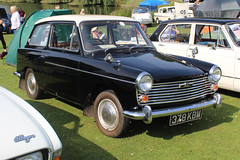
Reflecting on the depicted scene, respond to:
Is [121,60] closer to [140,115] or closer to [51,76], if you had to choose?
[140,115]

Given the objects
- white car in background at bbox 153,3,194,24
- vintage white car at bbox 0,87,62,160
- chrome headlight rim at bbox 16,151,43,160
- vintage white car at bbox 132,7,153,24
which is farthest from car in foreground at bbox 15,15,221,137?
white car in background at bbox 153,3,194,24

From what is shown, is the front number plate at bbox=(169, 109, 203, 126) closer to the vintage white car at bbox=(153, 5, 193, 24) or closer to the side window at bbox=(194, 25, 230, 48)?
the side window at bbox=(194, 25, 230, 48)

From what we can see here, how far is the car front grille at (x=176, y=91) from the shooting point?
4129 millimetres

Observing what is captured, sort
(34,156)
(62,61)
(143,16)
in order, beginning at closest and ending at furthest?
1. (34,156)
2. (62,61)
3. (143,16)

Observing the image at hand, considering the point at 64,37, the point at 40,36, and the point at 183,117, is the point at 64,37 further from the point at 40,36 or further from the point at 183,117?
the point at 183,117

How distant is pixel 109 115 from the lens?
4.38 m

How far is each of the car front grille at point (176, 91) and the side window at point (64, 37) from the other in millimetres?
1723

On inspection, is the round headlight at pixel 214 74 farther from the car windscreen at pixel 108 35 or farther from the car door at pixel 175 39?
the car door at pixel 175 39

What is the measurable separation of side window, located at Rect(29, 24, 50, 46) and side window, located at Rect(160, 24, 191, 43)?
3.24 m

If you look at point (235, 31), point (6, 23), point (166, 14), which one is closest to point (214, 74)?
point (235, 31)

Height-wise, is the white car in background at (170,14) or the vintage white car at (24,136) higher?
the white car in background at (170,14)

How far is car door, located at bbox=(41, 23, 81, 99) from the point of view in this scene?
197 inches

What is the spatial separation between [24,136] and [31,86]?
4.15 m

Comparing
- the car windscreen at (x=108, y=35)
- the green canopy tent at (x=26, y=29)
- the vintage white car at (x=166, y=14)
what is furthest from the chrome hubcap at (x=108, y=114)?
the vintage white car at (x=166, y=14)
